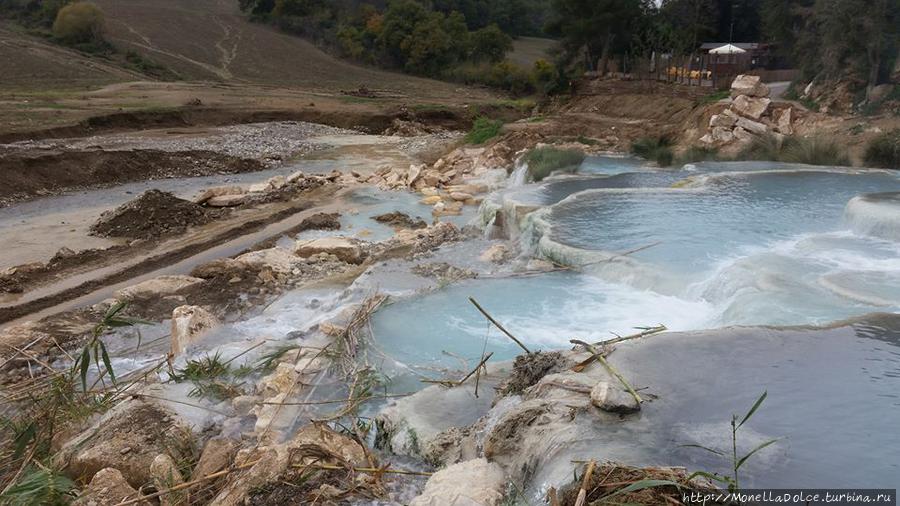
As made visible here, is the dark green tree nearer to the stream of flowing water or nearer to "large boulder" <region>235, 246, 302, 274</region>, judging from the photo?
the stream of flowing water

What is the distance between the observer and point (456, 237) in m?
11.9

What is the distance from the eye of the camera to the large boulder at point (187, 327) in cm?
718

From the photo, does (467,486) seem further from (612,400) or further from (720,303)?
(720,303)

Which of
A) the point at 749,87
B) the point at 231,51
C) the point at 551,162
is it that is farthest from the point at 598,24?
the point at 231,51

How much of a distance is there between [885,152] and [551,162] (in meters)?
6.17

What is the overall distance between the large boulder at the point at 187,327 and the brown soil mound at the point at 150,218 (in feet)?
19.4

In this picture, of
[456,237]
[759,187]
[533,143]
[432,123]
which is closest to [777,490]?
[456,237]

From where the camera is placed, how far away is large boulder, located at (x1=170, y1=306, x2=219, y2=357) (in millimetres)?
7176

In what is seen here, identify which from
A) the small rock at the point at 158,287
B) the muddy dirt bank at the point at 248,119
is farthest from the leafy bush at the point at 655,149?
the muddy dirt bank at the point at 248,119

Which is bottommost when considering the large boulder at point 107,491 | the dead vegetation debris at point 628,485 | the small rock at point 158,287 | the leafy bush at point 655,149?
the small rock at point 158,287

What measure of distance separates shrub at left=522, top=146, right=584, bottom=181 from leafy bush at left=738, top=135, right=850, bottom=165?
364 cm

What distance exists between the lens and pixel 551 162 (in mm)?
14922

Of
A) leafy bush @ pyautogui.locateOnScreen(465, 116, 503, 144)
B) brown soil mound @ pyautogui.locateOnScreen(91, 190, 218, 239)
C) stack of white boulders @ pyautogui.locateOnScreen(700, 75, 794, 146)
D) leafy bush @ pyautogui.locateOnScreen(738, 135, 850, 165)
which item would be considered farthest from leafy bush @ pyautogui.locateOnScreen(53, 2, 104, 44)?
leafy bush @ pyautogui.locateOnScreen(738, 135, 850, 165)

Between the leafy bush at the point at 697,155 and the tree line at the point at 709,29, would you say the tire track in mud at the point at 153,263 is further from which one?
the tree line at the point at 709,29
